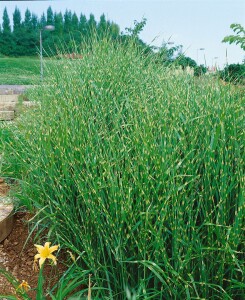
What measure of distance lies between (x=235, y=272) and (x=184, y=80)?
234 cm

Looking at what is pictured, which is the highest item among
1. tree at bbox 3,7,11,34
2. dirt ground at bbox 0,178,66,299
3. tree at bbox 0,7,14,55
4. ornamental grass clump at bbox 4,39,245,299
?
tree at bbox 3,7,11,34

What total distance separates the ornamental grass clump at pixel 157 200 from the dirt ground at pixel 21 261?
24cm

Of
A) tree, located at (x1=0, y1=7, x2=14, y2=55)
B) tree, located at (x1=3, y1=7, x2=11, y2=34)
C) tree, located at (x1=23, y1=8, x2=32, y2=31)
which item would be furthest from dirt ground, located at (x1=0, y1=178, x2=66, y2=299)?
tree, located at (x1=23, y1=8, x2=32, y2=31)


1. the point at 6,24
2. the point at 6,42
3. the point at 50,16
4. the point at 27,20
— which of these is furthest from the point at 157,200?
the point at 27,20

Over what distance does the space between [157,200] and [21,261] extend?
1254 mm

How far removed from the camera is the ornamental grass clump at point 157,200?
2.26m

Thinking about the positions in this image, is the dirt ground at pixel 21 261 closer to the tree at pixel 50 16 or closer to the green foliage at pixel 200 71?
the green foliage at pixel 200 71

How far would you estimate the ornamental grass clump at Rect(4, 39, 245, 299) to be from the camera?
7.41 feet

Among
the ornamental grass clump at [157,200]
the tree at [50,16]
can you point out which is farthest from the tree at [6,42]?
the ornamental grass clump at [157,200]

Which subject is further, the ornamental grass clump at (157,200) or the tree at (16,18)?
the tree at (16,18)

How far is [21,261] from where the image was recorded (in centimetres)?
318

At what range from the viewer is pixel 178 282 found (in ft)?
7.52

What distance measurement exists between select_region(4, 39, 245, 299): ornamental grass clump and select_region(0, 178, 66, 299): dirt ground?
Answer: 0.24 meters

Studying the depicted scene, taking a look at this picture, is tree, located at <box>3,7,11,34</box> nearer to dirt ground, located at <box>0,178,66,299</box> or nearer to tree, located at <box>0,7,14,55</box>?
tree, located at <box>0,7,14,55</box>
